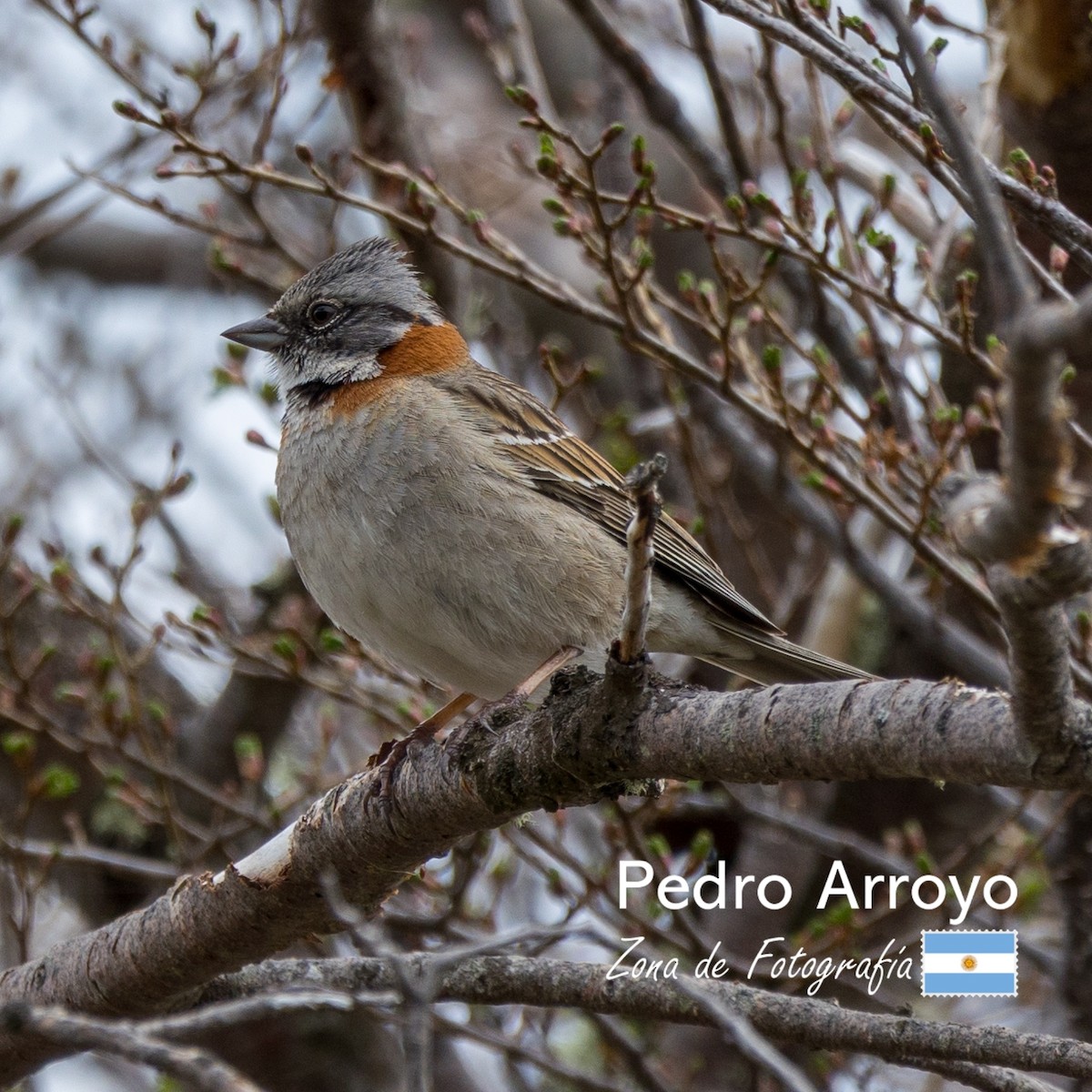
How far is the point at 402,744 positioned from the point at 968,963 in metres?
1.84

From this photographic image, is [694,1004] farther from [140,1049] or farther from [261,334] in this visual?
[261,334]

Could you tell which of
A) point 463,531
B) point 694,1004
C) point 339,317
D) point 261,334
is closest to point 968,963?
point 694,1004

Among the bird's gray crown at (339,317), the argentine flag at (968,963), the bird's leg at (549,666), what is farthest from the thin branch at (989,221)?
the bird's gray crown at (339,317)

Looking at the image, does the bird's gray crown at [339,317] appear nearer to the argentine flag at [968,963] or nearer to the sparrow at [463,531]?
the sparrow at [463,531]

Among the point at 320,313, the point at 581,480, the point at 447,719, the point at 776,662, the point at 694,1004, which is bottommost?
the point at 694,1004

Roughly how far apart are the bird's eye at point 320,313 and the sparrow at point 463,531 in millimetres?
62

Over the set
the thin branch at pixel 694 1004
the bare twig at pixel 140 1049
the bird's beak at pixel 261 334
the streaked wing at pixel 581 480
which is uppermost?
the bird's beak at pixel 261 334

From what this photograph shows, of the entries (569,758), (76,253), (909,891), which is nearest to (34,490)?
(76,253)

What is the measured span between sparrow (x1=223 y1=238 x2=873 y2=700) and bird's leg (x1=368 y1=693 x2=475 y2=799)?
0.07 metres

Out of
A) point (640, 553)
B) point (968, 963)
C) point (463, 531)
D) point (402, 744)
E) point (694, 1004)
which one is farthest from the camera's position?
point (968, 963)

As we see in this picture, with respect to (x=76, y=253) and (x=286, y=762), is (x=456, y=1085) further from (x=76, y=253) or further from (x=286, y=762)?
(x=76, y=253)

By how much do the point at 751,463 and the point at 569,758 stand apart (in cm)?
286

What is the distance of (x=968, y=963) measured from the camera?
4312 mm

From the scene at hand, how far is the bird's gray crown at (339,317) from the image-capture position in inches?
196
